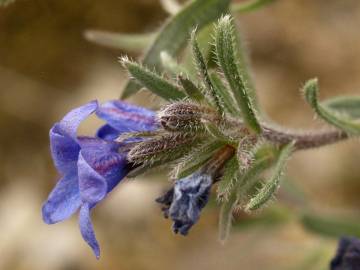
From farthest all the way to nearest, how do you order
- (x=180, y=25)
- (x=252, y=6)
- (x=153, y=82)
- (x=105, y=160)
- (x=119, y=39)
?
(x=119, y=39)
(x=252, y=6)
(x=180, y=25)
(x=153, y=82)
(x=105, y=160)

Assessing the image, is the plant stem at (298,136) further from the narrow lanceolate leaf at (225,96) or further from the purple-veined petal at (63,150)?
the purple-veined petal at (63,150)

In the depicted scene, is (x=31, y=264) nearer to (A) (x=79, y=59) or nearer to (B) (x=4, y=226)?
(B) (x=4, y=226)

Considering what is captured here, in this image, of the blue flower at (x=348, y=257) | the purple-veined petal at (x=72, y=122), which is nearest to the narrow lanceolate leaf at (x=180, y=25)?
the purple-veined petal at (x=72, y=122)

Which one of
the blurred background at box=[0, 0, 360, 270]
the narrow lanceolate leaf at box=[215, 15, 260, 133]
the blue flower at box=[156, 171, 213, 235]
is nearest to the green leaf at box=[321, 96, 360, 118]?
the narrow lanceolate leaf at box=[215, 15, 260, 133]

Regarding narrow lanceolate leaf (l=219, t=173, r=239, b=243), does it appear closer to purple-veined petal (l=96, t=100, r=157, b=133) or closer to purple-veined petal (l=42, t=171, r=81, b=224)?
purple-veined petal (l=96, t=100, r=157, b=133)


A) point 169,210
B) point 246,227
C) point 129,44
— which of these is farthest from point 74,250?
point 169,210

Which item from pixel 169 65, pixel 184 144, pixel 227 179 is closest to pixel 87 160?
pixel 184 144

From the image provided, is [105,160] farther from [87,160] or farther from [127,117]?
[127,117]
